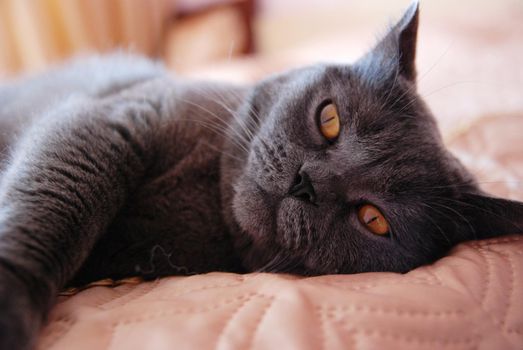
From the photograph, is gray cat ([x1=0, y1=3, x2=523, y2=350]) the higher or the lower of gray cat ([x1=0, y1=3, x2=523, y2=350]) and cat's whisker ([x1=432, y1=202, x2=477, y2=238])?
the higher

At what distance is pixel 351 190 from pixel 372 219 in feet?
0.25

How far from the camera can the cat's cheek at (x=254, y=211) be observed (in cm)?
89

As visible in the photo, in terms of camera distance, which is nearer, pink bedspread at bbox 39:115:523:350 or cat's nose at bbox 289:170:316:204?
pink bedspread at bbox 39:115:523:350

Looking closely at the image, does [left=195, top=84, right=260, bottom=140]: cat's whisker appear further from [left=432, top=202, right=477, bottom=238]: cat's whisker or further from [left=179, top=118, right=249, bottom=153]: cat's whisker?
[left=432, top=202, right=477, bottom=238]: cat's whisker

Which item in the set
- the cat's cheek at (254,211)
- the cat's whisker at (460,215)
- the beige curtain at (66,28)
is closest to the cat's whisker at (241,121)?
the cat's cheek at (254,211)

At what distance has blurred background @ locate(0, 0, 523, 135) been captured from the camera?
5.61 ft

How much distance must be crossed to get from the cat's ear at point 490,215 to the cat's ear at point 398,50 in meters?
0.34

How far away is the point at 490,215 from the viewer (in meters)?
0.88

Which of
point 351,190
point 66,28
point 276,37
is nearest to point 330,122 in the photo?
point 351,190

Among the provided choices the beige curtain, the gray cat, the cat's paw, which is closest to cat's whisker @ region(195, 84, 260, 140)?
the gray cat

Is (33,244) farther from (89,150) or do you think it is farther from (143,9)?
(143,9)

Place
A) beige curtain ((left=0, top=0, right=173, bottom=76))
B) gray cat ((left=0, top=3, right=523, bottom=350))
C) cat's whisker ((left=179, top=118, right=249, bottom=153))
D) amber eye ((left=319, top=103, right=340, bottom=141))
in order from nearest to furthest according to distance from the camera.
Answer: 1. gray cat ((left=0, top=3, right=523, bottom=350))
2. amber eye ((left=319, top=103, right=340, bottom=141))
3. cat's whisker ((left=179, top=118, right=249, bottom=153))
4. beige curtain ((left=0, top=0, right=173, bottom=76))

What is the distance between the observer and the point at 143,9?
285cm

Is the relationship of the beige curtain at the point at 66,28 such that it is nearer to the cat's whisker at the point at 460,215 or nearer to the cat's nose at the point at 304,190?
the cat's nose at the point at 304,190
